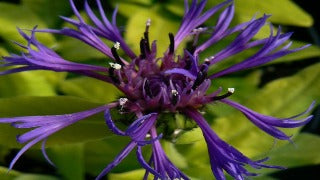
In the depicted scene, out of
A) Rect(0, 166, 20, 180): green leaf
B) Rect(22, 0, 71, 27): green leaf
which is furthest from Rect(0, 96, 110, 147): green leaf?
→ Rect(22, 0, 71, 27): green leaf

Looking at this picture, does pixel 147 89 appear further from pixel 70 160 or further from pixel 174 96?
pixel 70 160

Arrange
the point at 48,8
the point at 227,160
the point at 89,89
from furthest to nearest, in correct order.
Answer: the point at 48,8, the point at 89,89, the point at 227,160

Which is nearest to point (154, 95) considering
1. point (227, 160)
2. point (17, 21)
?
point (227, 160)

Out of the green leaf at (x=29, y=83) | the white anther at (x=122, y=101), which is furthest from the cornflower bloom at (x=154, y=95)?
the green leaf at (x=29, y=83)

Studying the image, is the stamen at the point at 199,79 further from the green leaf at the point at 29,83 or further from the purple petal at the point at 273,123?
the green leaf at the point at 29,83

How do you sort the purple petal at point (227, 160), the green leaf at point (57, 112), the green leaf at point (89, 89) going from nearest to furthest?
1. the purple petal at point (227, 160)
2. the green leaf at point (57, 112)
3. the green leaf at point (89, 89)

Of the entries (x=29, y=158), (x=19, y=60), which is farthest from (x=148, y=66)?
(x=29, y=158)
